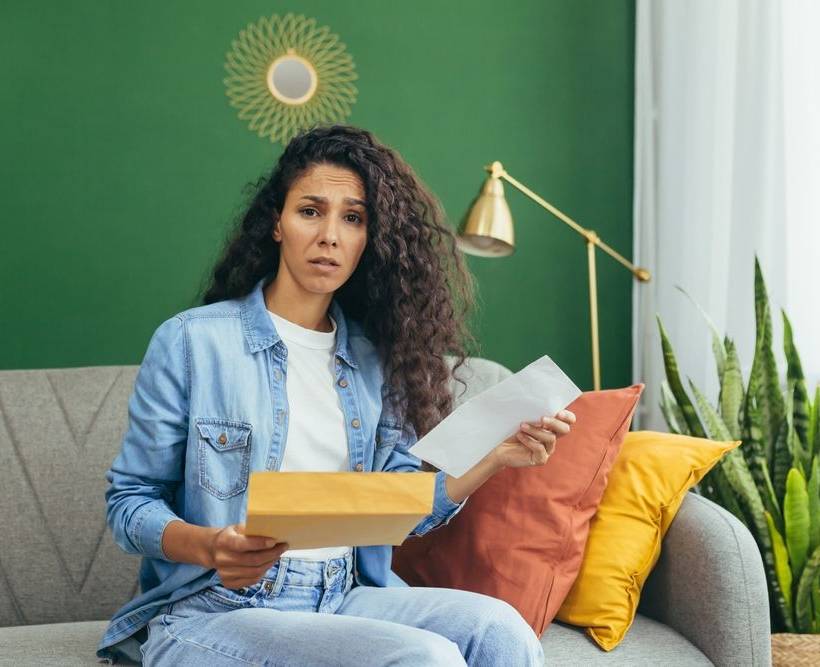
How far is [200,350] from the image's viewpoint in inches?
65.0

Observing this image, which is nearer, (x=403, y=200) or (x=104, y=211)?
(x=403, y=200)

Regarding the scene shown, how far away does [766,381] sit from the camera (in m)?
2.23

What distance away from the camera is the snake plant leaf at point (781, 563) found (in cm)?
211

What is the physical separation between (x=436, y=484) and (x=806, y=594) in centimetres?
88

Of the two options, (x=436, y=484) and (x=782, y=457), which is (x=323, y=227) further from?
(x=782, y=457)

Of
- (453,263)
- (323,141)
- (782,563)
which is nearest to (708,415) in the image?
(782,563)

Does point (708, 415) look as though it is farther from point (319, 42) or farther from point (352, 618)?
point (319, 42)

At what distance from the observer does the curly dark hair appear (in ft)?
5.90

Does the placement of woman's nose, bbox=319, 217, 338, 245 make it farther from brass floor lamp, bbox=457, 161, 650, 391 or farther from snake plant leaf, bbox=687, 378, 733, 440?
snake plant leaf, bbox=687, 378, 733, 440

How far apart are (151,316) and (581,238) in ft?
4.36

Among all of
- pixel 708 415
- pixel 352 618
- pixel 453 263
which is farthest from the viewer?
pixel 708 415

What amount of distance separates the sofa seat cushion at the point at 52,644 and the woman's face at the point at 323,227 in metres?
0.71

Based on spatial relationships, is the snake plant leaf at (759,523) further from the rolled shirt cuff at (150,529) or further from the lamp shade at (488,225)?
the rolled shirt cuff at (150,529)

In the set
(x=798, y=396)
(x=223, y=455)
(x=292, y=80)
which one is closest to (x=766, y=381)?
(x=798, y=396)
